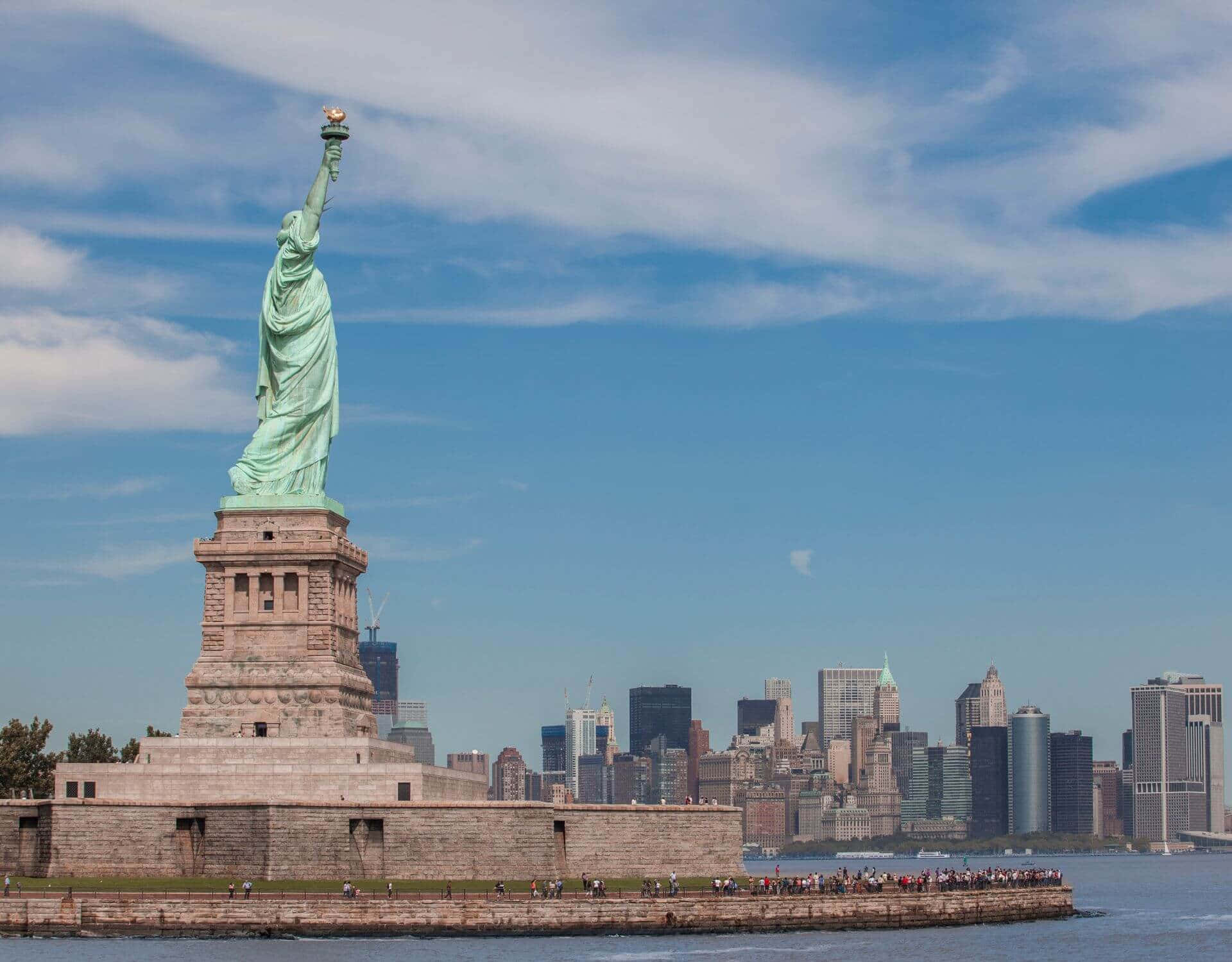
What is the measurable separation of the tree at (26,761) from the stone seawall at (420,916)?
22911mm

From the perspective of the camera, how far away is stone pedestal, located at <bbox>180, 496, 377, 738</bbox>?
251 feet

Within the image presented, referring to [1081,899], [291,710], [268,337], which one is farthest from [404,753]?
[1081,899]

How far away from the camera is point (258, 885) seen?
231ft

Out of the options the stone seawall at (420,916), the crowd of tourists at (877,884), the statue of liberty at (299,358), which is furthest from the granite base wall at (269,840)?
the statue of liberty at (299,358)

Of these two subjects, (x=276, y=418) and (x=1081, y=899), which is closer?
(x=276, y=418)

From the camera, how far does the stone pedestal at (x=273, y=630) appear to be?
7650 cm

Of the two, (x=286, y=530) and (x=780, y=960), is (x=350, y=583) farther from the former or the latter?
(x=780, y=960)

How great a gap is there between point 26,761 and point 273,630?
809 inches

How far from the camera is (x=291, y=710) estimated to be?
7650 cm

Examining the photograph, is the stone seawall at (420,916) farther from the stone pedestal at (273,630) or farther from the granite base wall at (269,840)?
the stone pedestal at (273,630)

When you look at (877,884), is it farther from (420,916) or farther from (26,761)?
(26,761)

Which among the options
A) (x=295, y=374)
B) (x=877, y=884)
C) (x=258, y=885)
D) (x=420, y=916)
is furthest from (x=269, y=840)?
(x=877, y=884)

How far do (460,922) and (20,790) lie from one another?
29.0m

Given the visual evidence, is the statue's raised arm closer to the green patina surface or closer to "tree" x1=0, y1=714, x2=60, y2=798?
the green patina surface
